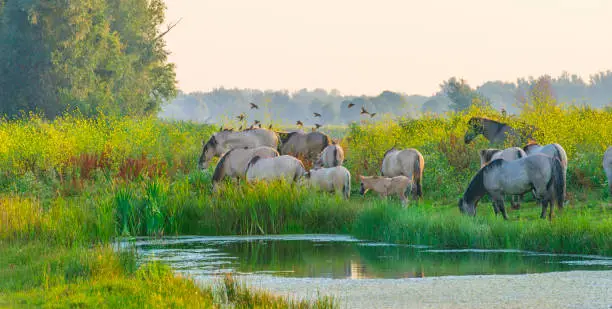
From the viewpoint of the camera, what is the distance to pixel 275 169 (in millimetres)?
21906

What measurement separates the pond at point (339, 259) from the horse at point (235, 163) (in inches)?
200

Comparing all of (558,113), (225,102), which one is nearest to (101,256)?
(558,113)

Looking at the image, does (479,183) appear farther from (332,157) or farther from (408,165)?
(332,157)

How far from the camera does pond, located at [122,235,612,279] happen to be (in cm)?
1328

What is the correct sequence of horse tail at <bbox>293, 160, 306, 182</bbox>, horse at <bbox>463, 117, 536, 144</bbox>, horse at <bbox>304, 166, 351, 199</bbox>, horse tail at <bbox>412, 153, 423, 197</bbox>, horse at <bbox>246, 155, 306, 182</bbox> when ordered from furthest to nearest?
horse at <bbox>463, 117, 536, 144</bbox> < horse tail at <bbox>412, 153, 423, 197</bbox> < horse tail at <bbox>293, 160, 306, 182</bbox> < horse at <bbox>246, 155, 306, 182</bbox> < horse at <bbox>304, 166, 351, 199</bbox>

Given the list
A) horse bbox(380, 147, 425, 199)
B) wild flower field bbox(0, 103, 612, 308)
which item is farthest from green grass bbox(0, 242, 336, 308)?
horse bbox(380, 147, 425, 199)

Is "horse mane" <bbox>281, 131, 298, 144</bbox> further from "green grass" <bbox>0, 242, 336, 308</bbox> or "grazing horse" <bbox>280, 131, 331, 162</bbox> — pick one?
"green grass" <bbox>0, 242, 336, 308</bbox>

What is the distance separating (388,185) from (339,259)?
706 centimetres

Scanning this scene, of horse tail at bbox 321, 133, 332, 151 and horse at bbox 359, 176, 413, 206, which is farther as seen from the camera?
horse tail at bbox 321, 133, 332, 151

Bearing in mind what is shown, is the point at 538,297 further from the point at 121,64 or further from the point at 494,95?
the point at 494,95

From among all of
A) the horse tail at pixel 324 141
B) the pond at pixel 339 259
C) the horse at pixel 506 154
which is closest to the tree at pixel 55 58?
the horse tail at pixel 324 141

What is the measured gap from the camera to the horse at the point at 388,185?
70.7 feet

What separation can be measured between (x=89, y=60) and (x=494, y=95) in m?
126

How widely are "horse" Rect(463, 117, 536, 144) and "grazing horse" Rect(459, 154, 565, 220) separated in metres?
7.25
